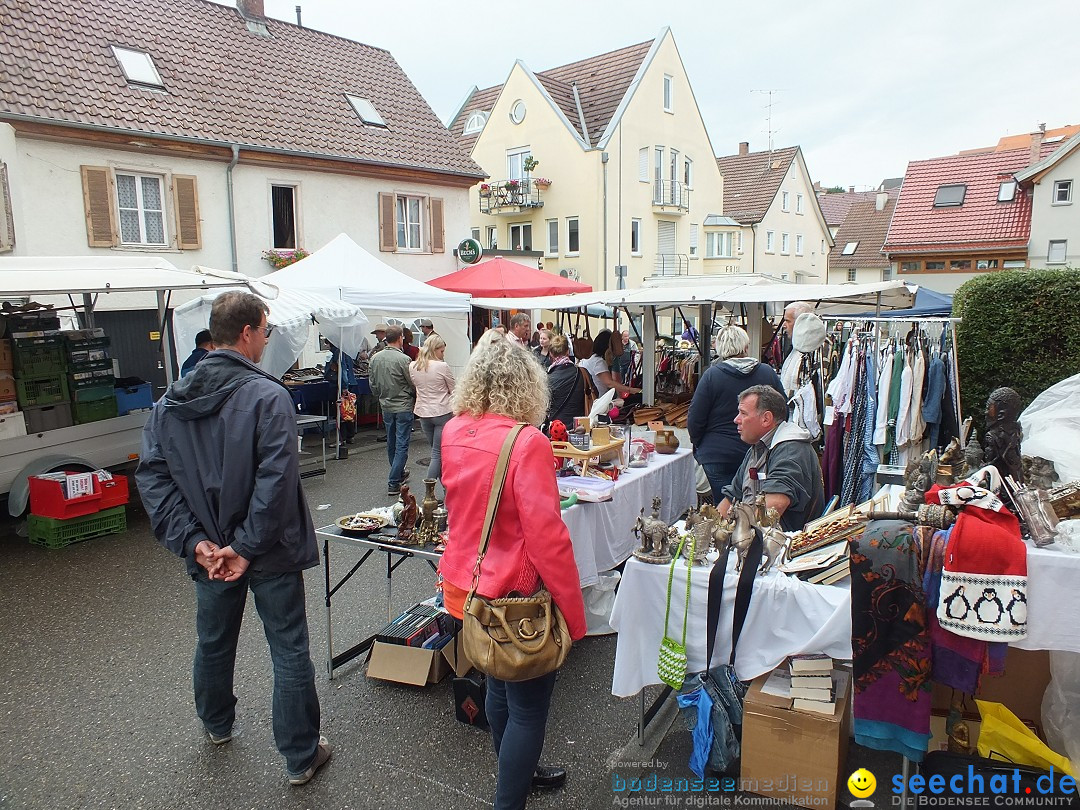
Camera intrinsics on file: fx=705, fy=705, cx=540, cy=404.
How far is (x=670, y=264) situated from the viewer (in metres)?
28.4

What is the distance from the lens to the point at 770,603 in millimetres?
2846

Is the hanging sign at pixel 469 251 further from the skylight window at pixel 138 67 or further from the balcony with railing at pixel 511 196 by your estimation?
the balcony with railing at pixel 511 196

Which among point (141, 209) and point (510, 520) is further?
point (141, 209)

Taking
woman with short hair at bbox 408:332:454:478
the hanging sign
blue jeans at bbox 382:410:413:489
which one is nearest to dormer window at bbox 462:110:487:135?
the hanging sign

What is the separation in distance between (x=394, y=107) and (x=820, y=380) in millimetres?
14732

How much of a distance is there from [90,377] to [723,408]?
6.45 m

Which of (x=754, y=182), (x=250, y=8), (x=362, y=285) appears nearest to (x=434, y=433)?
(x=362, y=285)

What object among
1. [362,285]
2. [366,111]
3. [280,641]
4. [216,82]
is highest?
[366,111]

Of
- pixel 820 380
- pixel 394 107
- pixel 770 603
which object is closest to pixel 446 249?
pixel 394 107

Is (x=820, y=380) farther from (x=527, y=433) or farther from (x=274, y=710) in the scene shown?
(x=274, y=710)

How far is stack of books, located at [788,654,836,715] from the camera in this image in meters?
2.76

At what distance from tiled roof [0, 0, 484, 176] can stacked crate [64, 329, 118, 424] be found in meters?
5.71

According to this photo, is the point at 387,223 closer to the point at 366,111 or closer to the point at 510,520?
the point at 366,111

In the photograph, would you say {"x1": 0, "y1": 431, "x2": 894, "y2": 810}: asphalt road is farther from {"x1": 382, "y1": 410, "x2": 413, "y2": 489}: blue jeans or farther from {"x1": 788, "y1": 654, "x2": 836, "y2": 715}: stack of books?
{"x1": 382, "y1": 410, "x2": 413, "y2": 489}: blue jeans
